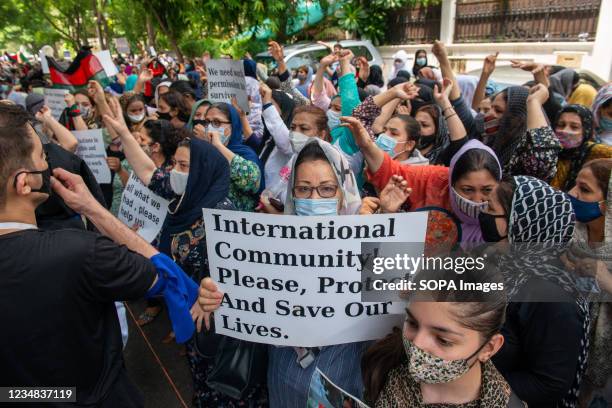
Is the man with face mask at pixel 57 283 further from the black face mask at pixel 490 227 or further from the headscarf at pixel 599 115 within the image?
the headscarf at pixel 599 115

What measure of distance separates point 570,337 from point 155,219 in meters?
2.37

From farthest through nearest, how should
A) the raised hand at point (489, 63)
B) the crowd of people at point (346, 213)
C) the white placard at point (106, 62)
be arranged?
the white placard at point (106, 62) → the raised hand at point (489, 63) → the crowd of people at point (346, 213)

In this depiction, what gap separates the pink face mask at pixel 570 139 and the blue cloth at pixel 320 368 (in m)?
2.31

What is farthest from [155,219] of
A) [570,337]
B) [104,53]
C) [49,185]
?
[104,53]

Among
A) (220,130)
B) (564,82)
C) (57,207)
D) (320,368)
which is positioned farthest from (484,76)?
(57,207)

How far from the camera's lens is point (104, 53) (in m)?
6.13

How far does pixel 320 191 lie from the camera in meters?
1.87

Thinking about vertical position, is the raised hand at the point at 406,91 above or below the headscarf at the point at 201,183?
above

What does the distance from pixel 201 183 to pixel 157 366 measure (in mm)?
1582

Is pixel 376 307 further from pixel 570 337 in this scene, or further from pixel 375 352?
pixel 570 337

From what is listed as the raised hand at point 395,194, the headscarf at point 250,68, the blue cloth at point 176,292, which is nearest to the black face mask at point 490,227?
the raised hand at point 395,194

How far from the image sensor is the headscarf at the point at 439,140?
3379 mm

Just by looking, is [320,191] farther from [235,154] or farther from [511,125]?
[511,125]

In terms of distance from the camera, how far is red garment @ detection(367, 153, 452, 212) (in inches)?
93.4
